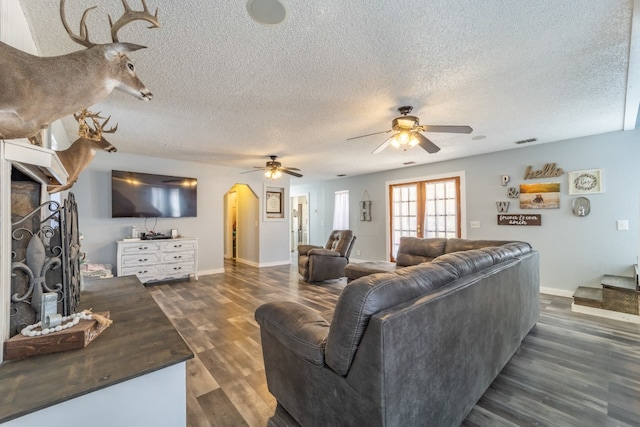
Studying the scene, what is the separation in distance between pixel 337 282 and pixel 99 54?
15.6 feet

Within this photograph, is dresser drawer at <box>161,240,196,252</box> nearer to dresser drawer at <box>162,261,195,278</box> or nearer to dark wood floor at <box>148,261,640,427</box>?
dresser drawer at <box>162,261,195,278</box>

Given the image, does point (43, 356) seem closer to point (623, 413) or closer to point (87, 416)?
point (87, 416)

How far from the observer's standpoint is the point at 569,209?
4.25 m

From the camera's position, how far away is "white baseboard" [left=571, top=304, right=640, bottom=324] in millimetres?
3191

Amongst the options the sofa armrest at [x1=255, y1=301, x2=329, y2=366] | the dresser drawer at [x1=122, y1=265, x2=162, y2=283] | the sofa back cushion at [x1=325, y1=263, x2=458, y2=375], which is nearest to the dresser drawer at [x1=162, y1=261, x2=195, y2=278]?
the dresser drawer at [x1=122, y1=265, x2=162, y2=283]

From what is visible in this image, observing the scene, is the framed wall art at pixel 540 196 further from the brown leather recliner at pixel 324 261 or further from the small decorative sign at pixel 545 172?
the brown leather recliner at pixel 324 261

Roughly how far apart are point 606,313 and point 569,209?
5.31ft

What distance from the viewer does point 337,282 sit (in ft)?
17.3

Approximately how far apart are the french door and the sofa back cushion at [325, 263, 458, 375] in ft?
16.2

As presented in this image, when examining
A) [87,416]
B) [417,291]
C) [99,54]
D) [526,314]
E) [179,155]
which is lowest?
[526,314]

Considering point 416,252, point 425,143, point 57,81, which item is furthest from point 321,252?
point 57,81

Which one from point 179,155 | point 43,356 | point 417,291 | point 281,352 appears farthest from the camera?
point 179,155

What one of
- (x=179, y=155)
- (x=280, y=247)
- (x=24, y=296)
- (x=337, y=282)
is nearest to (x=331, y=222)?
(x=280, y=247)

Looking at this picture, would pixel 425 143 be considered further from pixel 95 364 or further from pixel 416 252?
pixel 95 364
